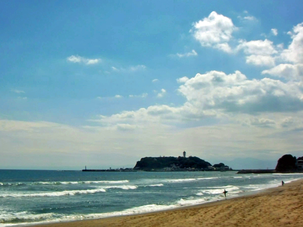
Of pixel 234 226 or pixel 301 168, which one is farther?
pixel 301 168

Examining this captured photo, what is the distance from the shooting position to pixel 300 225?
12086mm

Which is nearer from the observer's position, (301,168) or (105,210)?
(105,210)

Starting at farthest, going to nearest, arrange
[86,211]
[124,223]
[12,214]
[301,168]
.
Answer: [301,168], [86,211], [12,214], [124,223]

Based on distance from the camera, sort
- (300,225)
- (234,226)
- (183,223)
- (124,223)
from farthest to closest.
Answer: (124,223)
(183,223)
(234,226)
(300,225)

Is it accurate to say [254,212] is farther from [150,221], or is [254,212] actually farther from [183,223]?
[150,221]

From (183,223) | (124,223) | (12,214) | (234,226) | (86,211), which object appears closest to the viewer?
(234,226)

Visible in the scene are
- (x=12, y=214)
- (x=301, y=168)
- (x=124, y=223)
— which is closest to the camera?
(x=124, y=223)

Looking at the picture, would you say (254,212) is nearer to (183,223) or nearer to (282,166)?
(183,223)

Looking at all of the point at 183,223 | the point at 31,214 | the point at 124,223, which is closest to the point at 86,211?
the point at 31,214

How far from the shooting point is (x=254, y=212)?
16.7m

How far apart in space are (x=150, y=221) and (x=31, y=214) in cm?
980

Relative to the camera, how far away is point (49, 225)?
16.8 meters

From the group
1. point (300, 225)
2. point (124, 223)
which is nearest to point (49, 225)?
point (124, 223)

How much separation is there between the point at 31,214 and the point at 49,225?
523 cm
